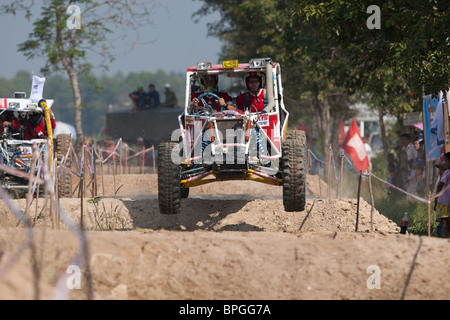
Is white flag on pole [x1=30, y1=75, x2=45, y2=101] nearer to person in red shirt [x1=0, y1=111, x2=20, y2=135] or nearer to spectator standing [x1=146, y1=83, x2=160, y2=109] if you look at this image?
person in red shirt [x1=0, y1=111, x2=20, y2=135]

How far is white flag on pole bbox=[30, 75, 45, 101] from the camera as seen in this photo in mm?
14992

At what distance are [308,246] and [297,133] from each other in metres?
3.82

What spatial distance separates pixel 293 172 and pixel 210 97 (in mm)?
1994

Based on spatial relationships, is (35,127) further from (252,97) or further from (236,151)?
(236,151)

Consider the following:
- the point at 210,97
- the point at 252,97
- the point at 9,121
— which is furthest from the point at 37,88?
the point at 252,97

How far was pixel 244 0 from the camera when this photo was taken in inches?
953

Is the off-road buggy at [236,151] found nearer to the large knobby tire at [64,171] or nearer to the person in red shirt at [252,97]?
the person in red shirt at [252,97]

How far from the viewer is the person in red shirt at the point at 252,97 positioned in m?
11.2

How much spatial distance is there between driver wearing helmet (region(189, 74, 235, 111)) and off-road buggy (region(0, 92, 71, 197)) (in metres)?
4.01

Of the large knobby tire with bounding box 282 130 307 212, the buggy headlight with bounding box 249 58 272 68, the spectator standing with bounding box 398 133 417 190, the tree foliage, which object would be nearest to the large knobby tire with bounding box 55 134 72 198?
the buggy headlight with bounding box 249 58 272 68

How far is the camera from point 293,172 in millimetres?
10094

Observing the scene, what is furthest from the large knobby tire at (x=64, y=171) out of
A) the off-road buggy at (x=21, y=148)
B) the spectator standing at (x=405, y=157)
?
the spectator standing at (x=405, y=157)
